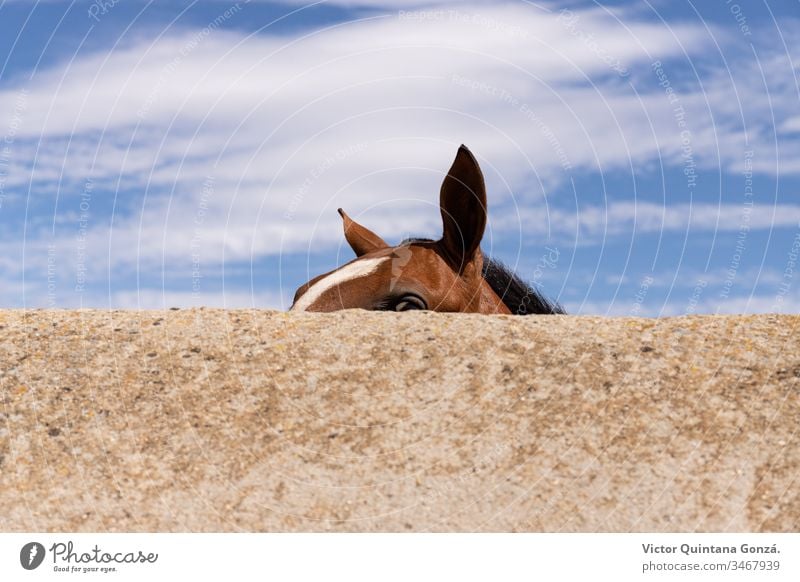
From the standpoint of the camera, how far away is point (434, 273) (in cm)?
638

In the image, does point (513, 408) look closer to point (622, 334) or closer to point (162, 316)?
point (622, 334)

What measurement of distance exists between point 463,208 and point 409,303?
861 millimetres

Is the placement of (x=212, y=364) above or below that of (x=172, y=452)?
above

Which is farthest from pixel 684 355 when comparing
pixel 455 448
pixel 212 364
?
pixel 212 364

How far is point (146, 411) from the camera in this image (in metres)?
5.37

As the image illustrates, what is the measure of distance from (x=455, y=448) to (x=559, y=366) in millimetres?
955

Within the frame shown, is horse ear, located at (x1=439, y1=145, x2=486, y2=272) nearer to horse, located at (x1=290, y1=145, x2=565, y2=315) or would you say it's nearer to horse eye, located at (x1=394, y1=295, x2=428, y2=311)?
horse, located at (x1=290, y1=145, x2=565, y2=315)

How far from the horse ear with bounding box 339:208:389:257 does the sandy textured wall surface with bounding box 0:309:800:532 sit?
76.3 inches
